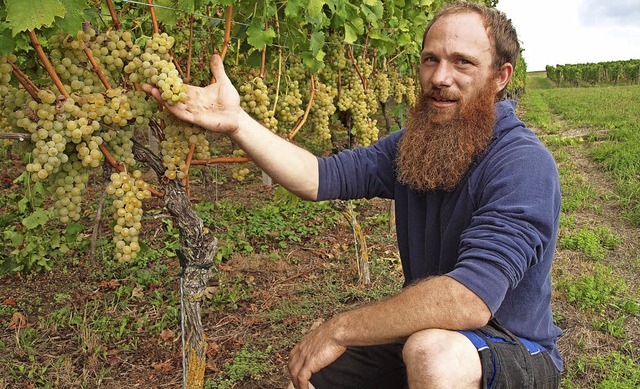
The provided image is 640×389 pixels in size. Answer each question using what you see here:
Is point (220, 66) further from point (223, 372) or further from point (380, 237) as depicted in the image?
point (380, 237)

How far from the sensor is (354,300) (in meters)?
4.48

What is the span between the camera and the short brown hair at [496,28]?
233cm

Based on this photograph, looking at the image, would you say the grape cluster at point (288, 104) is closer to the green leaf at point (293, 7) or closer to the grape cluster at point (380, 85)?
the green leaf at point (293, 7)

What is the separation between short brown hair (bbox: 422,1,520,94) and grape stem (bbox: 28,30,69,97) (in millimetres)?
1541

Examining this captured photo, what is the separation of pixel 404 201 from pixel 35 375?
2517 mm

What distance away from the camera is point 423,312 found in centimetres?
185

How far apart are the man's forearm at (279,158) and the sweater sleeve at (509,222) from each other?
750 mm

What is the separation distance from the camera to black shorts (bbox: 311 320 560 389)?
189 cm

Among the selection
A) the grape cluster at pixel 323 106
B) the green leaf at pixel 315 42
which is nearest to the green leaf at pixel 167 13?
the green leaf at pixel 315 42

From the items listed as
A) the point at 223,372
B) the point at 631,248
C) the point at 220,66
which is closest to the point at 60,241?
the point at 223,372

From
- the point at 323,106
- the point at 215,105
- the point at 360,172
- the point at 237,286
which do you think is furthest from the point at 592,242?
the point at 215,105

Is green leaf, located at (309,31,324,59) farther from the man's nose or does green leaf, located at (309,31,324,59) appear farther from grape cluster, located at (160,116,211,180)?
grape cluster, located at (160,116,211,180)

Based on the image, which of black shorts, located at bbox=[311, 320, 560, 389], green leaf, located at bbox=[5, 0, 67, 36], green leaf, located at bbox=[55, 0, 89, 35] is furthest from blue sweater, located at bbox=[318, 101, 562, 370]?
green leaf, located at bbox=[5, 0, 67, 36]

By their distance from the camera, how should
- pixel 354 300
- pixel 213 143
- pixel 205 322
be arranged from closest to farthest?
pixel 205 322
pixel 354 300
pixel 213 143
